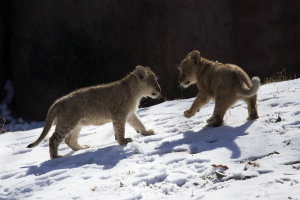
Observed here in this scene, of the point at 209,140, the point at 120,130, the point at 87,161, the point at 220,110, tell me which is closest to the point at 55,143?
the point at 87,161

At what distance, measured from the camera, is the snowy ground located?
13.0 ft

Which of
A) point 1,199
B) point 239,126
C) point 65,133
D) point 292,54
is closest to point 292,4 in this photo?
point 292,54

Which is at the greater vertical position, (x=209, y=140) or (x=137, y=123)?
(x=137, y=123)

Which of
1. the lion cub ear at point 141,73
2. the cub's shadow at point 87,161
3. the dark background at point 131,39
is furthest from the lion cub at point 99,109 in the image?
the dark background at point 131,39

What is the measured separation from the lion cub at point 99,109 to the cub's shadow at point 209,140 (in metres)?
0.95

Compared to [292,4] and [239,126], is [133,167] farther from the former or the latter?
[292,4]

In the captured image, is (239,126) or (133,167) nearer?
(133,167)

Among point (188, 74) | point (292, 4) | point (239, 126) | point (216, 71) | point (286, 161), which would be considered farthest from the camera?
point (292, 4)

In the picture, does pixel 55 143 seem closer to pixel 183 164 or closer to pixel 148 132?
pixel 148 132

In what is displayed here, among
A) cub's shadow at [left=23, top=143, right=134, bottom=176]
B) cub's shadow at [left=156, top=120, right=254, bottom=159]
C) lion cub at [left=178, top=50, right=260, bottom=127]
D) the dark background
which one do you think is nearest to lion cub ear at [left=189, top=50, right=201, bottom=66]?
lion cub at [left=178, top=50, right=260, bottom=127]

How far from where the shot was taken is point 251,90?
543 centimetres

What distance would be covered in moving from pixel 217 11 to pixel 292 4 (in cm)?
291

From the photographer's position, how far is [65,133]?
5.98m

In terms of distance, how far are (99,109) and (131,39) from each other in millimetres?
8686
